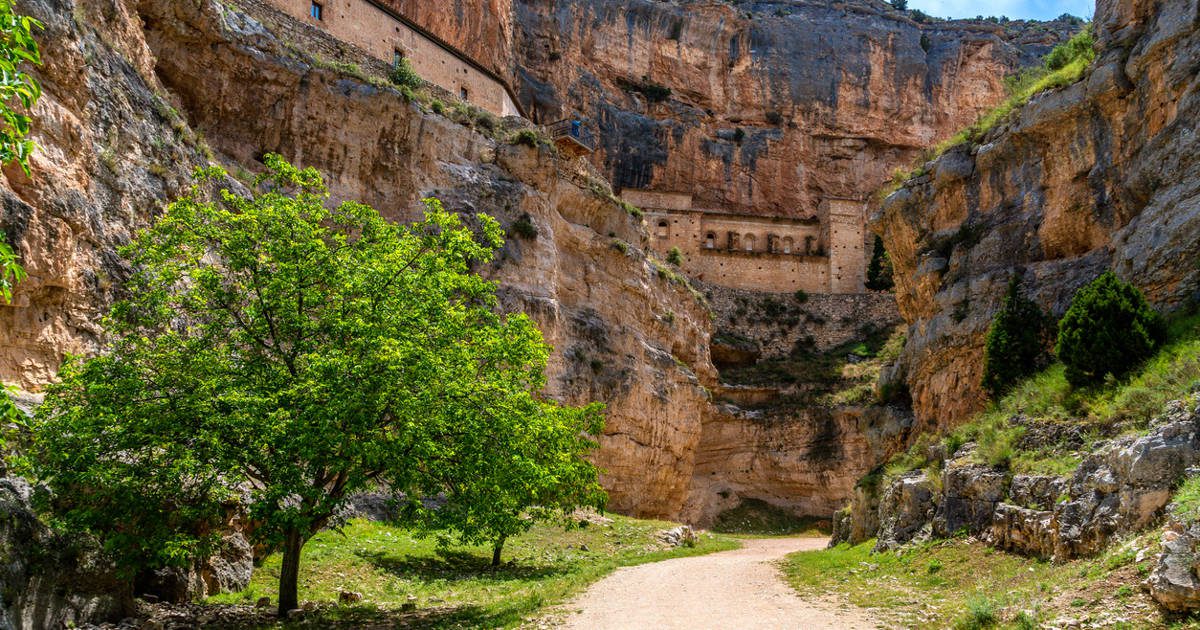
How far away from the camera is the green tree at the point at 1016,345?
1936 centimetres

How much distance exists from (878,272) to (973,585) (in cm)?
5239

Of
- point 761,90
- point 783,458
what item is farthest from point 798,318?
point 761,90

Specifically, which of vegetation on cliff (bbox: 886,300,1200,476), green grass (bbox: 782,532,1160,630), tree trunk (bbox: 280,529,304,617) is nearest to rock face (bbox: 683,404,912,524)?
green grass (bbox: 782,532,1160,630)

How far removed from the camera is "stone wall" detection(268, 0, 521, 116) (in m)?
35.0

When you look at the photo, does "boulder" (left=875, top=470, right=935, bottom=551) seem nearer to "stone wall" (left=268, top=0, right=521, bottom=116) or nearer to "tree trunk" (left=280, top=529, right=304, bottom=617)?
"tree trunk" (left=280, top=529, right=304, bottom=617)

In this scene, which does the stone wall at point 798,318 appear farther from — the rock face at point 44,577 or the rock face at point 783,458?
the rock face at point 44,577

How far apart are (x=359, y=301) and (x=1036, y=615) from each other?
388 inches

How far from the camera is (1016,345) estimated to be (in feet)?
64.0

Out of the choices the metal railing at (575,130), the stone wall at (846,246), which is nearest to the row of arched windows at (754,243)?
the stone wall at (846,246)

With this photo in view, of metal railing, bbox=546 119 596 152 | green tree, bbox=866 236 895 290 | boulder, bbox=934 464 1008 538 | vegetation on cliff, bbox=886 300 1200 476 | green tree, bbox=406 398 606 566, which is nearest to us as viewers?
green tree, bbox=406 398 606 566

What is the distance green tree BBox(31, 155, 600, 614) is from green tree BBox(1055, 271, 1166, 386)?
10.9m

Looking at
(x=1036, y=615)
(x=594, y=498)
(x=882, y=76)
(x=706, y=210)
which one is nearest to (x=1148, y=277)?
(x=1036, y=615)

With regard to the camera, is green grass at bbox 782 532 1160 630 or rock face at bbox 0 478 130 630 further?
rock face at bbox 0 478 130 630

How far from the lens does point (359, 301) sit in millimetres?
12148
